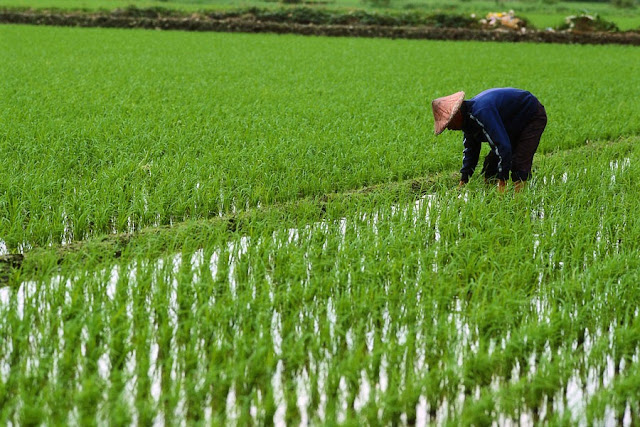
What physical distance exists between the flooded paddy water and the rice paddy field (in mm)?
10

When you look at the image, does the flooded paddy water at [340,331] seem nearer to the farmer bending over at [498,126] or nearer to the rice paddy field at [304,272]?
the rice paddy field at [304,272]

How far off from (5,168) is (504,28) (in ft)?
53.2

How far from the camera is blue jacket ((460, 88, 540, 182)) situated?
13.2ft

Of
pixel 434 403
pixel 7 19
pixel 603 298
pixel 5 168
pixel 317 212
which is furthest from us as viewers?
pixel 7 19

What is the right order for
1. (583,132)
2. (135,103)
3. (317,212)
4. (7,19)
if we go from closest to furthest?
(317,212)
(583,132)
(135,103)
(7,19)

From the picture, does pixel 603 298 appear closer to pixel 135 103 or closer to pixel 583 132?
pixel 583 132

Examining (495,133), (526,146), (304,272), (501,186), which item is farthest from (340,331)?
(526,146)

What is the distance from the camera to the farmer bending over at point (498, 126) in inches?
157

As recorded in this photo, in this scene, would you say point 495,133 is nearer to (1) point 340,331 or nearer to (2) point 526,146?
(2) point 526,146

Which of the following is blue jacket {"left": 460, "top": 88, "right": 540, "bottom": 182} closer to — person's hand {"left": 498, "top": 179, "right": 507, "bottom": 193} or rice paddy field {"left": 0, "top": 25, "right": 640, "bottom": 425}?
person's hand {"left": 498, "top": 179, "right": 507, "bottom": 193}

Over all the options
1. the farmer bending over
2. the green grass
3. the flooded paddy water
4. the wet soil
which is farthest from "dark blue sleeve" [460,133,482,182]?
the wet soil

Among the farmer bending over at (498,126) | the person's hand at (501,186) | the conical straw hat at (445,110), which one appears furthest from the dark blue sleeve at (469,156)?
the conical straw hat at (445,110)

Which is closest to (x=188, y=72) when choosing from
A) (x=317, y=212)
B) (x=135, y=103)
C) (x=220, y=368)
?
(x=135, y=103)

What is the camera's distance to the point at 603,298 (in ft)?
9.29
